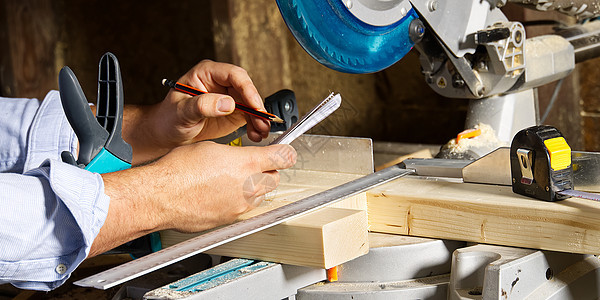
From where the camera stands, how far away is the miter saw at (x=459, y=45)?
46.9 inches

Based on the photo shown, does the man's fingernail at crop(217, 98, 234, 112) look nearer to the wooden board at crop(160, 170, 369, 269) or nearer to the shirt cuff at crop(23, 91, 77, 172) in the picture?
the wooden board at crop(160, 170, 369, 269)

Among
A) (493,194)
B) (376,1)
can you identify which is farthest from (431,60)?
(493,194)

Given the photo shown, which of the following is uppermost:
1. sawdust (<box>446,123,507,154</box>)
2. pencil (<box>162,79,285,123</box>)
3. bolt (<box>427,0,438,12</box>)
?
bolt (<box>427,0,438,12</box>)

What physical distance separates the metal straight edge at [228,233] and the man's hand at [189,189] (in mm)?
46

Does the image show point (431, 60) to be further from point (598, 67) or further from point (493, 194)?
point (598, 67)

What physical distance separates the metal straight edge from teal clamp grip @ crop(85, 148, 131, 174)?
0.68 feet

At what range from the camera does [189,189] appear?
1.08 m

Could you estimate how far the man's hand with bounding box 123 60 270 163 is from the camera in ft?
4.57

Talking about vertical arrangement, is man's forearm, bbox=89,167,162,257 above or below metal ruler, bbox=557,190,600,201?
above

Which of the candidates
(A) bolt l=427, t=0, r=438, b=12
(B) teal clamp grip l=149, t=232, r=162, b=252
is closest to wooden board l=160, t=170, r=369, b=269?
(B) teal clamp grip l=149, t=232, r=162, b=252

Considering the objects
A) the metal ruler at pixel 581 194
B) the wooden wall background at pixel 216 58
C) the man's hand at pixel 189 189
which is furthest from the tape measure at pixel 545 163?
the wooden wall background at pixel 216 58

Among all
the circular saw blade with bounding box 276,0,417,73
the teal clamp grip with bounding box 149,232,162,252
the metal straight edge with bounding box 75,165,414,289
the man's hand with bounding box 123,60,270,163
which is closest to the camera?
the metal straight edge with bounding box 75,165,414,289

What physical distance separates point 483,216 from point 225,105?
481 millimetres

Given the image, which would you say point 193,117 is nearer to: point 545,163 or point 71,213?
point 71,213
